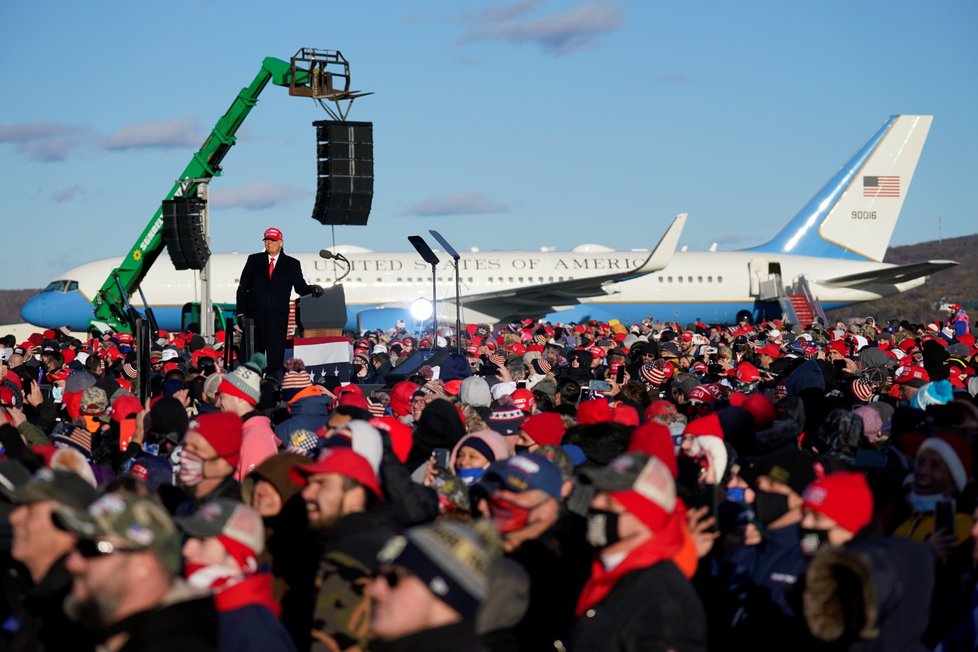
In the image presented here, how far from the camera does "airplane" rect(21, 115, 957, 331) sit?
113 feet

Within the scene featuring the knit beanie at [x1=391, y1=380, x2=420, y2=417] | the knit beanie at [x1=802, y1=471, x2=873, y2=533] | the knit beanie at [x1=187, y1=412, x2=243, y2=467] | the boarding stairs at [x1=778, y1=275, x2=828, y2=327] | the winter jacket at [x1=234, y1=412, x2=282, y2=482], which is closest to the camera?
the knit beanie at [x1=802, y1=471, x2=873, y2=533]

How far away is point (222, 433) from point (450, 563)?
9.92 feet

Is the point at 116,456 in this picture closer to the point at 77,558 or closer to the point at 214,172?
the point at 77,558

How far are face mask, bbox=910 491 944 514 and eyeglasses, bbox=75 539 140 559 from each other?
347 centimetres

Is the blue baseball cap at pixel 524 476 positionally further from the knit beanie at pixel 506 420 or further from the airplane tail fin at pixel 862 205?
the airplane tail fin at pixel 862 205

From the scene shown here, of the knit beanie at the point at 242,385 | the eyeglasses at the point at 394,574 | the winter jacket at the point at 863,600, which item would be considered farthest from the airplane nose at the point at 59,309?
the eyeglasses at the point at 394,574

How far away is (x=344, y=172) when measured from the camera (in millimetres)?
18703

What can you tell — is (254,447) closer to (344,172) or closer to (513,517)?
(513,517)

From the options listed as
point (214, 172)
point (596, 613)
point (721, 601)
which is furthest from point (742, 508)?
point (214, 172)

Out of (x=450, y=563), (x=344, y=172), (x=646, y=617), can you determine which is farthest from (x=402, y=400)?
(x=344, y=172)

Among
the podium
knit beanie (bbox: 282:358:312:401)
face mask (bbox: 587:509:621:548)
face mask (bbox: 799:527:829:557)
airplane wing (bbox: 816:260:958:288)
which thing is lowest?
face mask (bbox: 799:527:829:557)

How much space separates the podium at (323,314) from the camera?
14.1 metres

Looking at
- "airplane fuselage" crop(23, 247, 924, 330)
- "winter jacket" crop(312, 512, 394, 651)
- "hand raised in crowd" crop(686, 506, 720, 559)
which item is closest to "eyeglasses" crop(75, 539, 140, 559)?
"winter jacket" crop(312, 512, 394, 651)

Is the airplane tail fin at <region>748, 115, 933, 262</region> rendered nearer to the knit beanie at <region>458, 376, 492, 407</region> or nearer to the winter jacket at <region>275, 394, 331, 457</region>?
the knit beanie at <region>458, 376, 492, 407</region>
